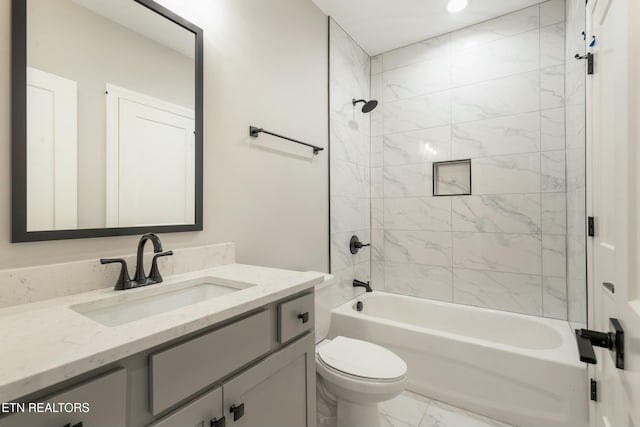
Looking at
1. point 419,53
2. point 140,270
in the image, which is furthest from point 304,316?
point 419,53

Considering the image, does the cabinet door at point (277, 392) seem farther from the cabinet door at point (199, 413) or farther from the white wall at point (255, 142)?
the white wall at point (255, 142)

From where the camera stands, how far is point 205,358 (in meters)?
0.76

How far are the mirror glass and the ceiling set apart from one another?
4.72 feet

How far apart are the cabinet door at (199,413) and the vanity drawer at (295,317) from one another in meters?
0.27

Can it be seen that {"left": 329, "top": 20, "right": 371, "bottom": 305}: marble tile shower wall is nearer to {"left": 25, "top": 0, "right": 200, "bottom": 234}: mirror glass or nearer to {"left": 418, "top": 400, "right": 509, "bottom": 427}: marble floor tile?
{"left": 418, "top": 400, "right": 509, "bottom": 427}: marble floor tile

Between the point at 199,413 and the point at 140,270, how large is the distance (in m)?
0.59

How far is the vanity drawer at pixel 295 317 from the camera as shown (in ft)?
3.29

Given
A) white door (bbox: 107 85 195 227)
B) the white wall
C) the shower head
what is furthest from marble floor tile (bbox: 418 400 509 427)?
the shower head

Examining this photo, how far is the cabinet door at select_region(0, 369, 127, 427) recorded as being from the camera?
49 cm

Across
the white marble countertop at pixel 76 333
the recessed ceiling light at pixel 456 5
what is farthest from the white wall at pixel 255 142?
the recessed ceiling light at pixel 456 5

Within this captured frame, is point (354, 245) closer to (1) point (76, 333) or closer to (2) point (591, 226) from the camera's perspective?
(2) point (591, 226)

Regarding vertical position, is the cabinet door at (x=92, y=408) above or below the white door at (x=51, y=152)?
below

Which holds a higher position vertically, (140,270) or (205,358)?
(140,270)

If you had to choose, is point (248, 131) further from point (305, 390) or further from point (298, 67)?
point (305, 390)
